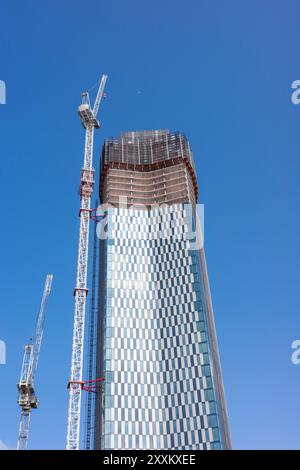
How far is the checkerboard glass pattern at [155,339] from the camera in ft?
359

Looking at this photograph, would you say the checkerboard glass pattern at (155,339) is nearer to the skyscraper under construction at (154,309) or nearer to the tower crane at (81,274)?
the skyscraper under construction at (154,309)

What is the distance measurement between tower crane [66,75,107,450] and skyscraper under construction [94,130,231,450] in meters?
13.2

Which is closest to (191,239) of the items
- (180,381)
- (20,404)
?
(180,381)

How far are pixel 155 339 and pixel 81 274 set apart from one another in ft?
82.7

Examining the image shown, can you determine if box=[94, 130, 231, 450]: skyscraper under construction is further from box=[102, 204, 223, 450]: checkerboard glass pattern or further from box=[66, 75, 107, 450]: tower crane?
box=[66, 75, 107, 450]: tower crane

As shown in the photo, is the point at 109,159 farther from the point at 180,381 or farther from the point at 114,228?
the point at 180,381

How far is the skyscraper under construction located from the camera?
11031 centimetres

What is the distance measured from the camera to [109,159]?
502ft

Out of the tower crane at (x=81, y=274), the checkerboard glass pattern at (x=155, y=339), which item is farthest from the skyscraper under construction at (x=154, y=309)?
the tower crane at (x=81, y=274)

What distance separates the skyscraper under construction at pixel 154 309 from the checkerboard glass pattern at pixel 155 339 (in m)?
0.21

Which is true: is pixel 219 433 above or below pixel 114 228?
below

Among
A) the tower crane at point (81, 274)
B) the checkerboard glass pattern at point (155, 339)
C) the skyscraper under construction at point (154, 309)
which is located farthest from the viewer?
the skyscraper under construction at point (154, 309)

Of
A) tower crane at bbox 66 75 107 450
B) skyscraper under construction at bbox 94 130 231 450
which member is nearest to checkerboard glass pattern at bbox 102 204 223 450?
skyscraper under construction at bbox 94 130 231 450

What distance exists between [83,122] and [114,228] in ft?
95.1
